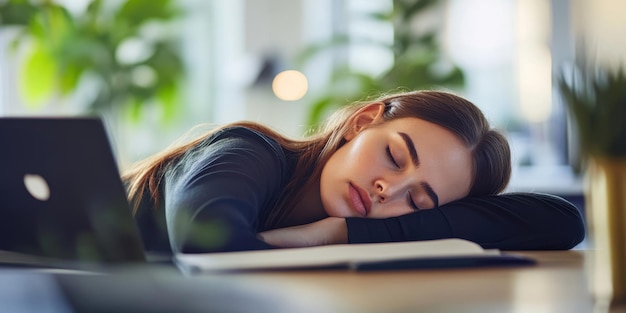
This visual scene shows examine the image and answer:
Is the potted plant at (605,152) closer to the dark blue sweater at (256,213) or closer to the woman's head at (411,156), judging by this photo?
the dark blue sweater at (256,213)

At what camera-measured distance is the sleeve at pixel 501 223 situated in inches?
55.1

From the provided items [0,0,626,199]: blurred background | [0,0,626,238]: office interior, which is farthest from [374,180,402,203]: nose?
[0,0,626,238]: office interior

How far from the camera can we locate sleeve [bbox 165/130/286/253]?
3.76 ft

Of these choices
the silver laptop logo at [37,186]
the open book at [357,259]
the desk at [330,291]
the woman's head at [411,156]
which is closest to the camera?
the desk at [330,291]

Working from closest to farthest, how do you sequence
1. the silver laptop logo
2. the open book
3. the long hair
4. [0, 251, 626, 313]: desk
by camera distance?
[0, 251, 626, 313]: desk, the open book, the silver laptop logo, the long hair

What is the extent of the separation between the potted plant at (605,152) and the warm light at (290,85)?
11.9ft

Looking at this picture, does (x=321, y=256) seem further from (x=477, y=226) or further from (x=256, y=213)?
(x=477, y=226)

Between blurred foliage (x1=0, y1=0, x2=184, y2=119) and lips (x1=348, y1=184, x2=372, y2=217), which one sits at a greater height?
lips (x1=348, y1=184, x2=372, y2=217)

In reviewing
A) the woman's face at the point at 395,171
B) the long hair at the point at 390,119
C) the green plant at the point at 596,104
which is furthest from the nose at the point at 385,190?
the green plant at the point at 596,104

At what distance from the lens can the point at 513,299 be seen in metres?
0.78

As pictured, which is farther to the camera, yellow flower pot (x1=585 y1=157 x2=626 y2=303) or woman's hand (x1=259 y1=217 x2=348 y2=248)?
woman's hand (x1=259 y1=217 x2=348 y2=248)

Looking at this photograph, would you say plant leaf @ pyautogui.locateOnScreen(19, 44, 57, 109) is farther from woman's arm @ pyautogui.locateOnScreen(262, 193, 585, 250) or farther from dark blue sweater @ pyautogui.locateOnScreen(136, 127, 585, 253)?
woman's arm @ pyautogui.locateOnScreen(262, 193, 585, 250)

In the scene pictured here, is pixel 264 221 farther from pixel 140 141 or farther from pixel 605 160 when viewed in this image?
pixel 140 141

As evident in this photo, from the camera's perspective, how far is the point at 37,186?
3.57ft
